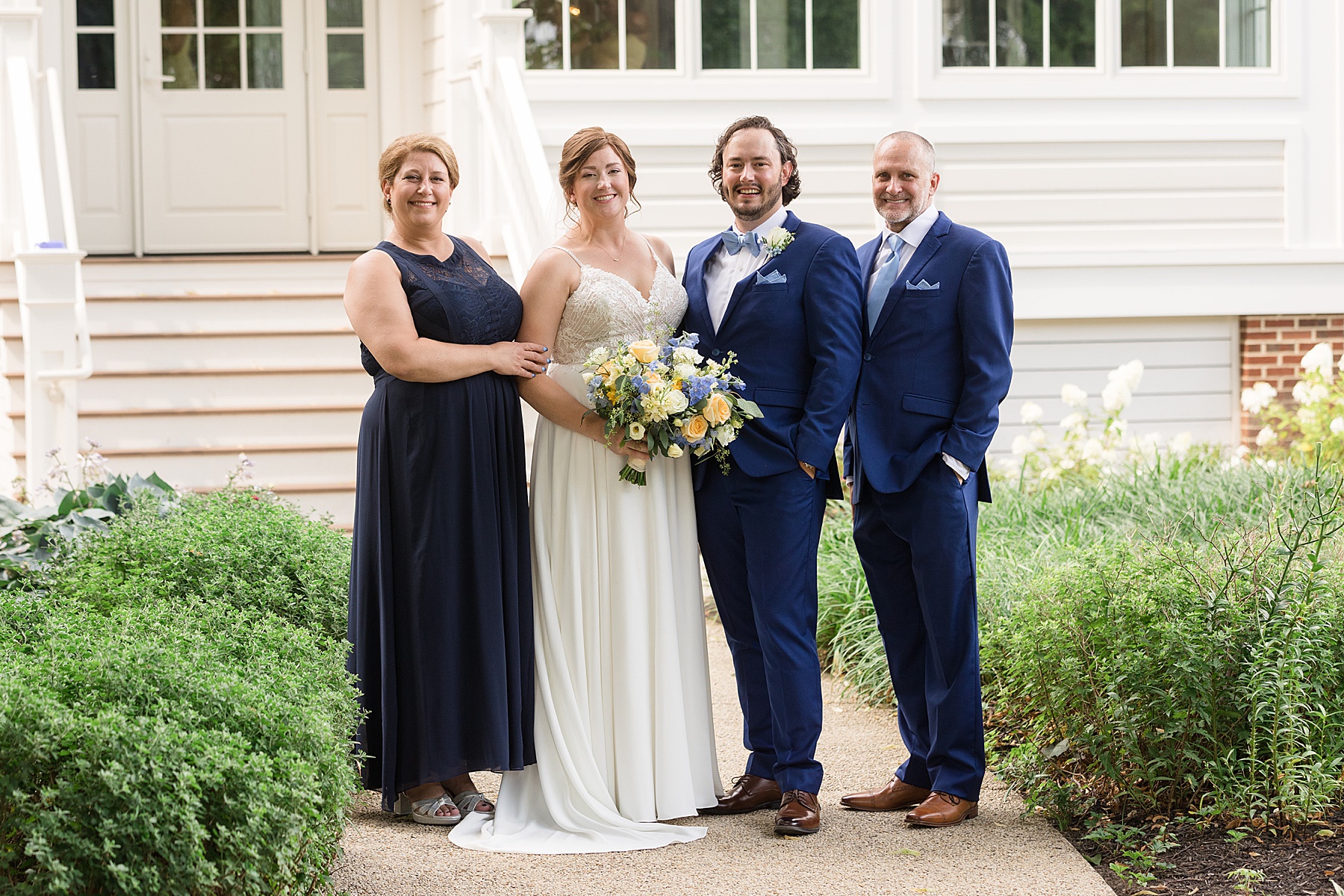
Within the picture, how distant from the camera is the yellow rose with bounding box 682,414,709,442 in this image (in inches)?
149

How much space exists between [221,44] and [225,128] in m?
0.57

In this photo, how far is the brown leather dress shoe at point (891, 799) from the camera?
13.6 feet

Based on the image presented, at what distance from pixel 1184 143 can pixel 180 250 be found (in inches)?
271

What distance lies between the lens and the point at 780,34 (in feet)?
29.6

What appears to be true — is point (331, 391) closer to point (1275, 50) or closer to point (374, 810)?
point (374, 810)

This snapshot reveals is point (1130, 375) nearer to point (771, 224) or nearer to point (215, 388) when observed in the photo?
point (771, 224)

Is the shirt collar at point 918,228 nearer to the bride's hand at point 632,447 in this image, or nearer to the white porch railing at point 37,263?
the bride's hand at point 632,447

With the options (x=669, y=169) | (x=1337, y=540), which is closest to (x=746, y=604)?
(x=1337, y=540)

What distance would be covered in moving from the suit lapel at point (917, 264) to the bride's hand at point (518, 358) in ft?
3.31

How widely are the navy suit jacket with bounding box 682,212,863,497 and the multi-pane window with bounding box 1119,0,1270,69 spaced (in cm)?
629

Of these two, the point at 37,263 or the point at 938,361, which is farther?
the point at 37,263

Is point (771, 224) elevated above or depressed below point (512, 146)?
below

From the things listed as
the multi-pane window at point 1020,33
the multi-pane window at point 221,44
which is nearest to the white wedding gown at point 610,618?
the multi-pane window at point 1020,33

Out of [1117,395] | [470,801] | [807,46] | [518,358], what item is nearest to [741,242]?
[518,358]
